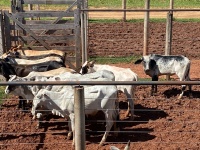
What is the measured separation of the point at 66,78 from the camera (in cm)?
1048

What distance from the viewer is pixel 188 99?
12000 mm

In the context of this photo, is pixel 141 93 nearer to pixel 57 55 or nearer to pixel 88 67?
pixel 88 67

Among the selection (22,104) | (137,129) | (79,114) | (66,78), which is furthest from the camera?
(22,104)

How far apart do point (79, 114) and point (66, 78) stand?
5.07 m

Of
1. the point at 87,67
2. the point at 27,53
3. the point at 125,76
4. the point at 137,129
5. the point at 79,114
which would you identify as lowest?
the point at 137,129

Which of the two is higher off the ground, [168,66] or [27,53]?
[27,53]

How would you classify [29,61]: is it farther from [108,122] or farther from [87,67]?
[108,122]

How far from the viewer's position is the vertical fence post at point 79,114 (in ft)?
17.7

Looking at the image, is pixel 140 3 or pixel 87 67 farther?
pixel 140 3

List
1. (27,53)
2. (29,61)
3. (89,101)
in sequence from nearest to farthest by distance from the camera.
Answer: (89,101), (29,61), (27,53)

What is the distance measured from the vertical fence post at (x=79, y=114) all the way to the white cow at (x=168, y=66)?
710cm

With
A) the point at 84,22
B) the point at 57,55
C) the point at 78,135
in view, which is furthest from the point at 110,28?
the point at 78,135

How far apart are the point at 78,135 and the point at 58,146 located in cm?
358

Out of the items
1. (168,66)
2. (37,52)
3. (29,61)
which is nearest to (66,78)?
(29,61)
